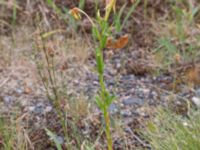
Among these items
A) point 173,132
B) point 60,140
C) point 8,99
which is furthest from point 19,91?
point 173,132

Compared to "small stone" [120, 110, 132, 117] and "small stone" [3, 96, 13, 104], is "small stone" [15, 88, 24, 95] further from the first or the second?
"small stone" [120, 110, 132, 117]

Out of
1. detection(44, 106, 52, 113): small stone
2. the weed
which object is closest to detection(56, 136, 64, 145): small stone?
detection(44, 106, 52, 113): small stone

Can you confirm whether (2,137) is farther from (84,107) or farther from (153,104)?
(153,104)

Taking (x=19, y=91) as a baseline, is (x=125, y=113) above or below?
below

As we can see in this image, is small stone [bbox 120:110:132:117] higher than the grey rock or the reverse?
the reverse

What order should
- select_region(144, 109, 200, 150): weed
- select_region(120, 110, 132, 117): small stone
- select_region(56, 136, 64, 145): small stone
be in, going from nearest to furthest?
1. select_region(144, 109, 200, 150): weed
2. select_region(56, 136, 64, 145): small stone
3. select_region(120, 110, 132, 117): small stone

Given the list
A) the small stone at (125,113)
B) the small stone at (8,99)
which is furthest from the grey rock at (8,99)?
the small stone at (125,113)

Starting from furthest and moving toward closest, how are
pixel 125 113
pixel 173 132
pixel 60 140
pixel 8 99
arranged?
pixel 8 99, pixel 125 113, pixel 60 140, pixel 173 132

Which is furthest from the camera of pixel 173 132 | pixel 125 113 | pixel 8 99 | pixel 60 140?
pixel 8 99

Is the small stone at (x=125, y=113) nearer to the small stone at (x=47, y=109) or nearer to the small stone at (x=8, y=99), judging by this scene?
the small stone at (x=47, y=109)

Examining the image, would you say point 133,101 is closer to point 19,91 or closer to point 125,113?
point 125,113

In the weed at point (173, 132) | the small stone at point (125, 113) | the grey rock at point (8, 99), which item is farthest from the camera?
the grey rock at point (8, 99)
